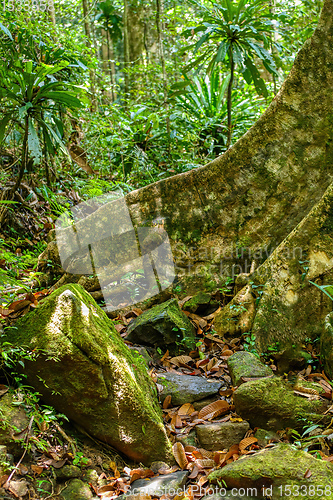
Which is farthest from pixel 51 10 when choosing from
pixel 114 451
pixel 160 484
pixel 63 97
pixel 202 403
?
pixel 160 484

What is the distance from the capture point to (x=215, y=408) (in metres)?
2.74

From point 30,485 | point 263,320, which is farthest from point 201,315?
point 30,485

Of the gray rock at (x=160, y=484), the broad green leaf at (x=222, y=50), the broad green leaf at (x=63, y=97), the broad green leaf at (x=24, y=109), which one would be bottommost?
the gray rock at (x=160, y=484)

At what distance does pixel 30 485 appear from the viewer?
185 cm

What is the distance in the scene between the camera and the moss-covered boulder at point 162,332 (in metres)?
3.35

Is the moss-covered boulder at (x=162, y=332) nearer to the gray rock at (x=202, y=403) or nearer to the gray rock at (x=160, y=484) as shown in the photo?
the gray rock at (x=202, y=403)

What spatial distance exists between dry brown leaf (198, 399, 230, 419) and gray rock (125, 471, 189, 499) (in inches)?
22.6

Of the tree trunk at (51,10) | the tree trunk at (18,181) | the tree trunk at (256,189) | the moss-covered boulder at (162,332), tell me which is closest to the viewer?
the moss-covered boulder at (162,332)

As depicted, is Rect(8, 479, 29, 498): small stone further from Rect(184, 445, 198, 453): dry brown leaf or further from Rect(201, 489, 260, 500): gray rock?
Rect(184, 445, 198, 453): dry brown leaf

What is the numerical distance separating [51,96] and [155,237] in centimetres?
196

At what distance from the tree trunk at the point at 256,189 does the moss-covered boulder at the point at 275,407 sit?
1689 mm

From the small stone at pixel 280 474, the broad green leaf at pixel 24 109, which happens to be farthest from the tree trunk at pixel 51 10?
the small stone at pixel 280 474

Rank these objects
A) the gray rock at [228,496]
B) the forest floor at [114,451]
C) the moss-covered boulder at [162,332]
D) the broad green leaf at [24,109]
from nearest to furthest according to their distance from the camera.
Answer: the gray rock at [228,496], the forest floor at [114,451], the moss-covered boulder at [162,332], the broad green leaf at [24,109]

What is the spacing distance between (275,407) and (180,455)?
656 mm
